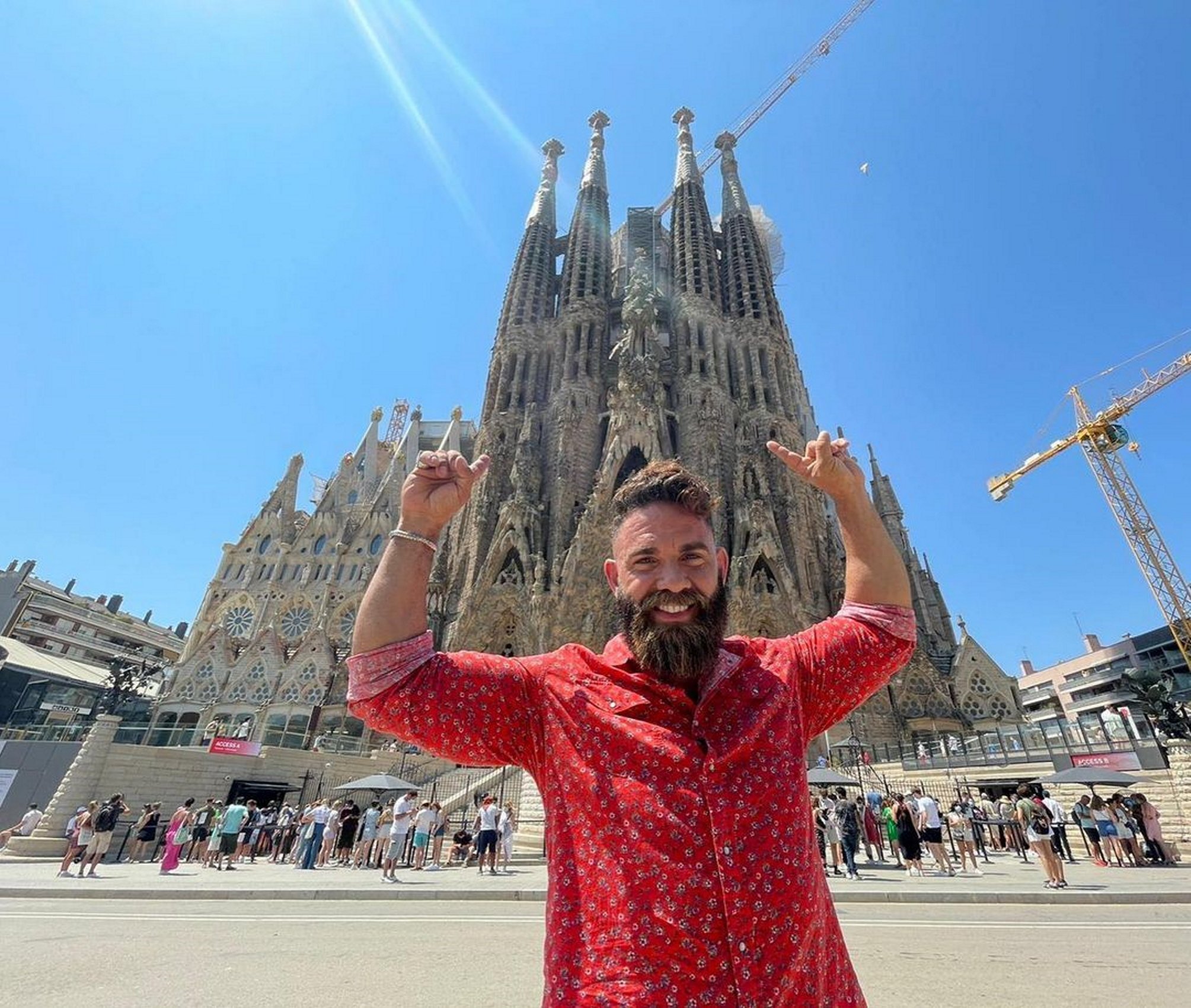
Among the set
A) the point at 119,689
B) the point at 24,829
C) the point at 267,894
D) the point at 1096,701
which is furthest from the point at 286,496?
the point at 1096,701

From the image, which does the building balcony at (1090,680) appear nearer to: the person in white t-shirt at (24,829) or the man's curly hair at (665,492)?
the man's curly hair at (665,492)

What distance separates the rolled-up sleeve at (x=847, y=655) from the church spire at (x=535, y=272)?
39.0 meters

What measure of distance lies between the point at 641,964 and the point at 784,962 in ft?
0.89

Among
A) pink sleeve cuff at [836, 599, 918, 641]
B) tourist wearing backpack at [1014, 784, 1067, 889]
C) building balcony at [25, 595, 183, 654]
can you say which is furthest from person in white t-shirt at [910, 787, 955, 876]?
building balcony at [25, 595, 183, 654]

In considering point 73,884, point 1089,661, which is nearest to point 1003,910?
point 73,884

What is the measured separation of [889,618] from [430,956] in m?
5.19

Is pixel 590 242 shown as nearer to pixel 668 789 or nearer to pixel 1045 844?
pixel 1045 844

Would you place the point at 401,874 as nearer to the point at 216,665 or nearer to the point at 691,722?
the point at 691,722

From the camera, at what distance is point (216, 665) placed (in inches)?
1278

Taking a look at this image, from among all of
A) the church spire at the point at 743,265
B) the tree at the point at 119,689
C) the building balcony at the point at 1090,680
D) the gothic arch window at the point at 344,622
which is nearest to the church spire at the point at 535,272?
the church spire at the point at 743,265

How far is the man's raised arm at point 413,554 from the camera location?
4.61ft

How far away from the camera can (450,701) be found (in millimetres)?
1410

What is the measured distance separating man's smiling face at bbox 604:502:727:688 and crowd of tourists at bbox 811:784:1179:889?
1051 cm

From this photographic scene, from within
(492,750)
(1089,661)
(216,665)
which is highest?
(1089,661)
